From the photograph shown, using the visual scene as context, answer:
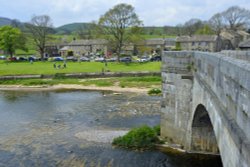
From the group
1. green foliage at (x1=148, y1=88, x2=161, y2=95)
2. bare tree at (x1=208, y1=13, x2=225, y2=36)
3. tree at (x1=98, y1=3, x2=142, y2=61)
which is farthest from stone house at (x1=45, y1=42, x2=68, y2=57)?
green foliage at (x1=148, y1=88, x2=161, y2=95)

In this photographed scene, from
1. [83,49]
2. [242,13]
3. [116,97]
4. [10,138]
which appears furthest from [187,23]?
[10,138]

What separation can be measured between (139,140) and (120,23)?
49373mm

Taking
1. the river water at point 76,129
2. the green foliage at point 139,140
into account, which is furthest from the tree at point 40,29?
the green foliage at point 139,140

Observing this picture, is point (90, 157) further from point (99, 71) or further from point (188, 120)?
point (99, 71)

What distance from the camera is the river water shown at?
19266mm

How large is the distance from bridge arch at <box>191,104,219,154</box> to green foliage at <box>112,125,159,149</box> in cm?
289

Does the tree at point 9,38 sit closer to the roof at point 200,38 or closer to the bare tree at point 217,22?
the roof at point 200,38

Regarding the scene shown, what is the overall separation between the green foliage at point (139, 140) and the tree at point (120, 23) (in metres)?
47.6

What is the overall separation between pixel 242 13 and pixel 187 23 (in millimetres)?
27566

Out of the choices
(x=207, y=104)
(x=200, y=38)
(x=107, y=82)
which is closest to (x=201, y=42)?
(x=200, y=38)

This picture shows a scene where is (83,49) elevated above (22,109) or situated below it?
above

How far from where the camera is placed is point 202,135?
1919 cm

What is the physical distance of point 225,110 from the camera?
8.36m

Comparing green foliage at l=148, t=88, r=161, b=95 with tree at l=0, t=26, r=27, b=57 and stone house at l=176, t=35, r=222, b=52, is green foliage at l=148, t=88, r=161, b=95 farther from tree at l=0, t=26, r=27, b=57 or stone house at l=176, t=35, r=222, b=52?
tree at l=0, t=26, r=27, b=57
